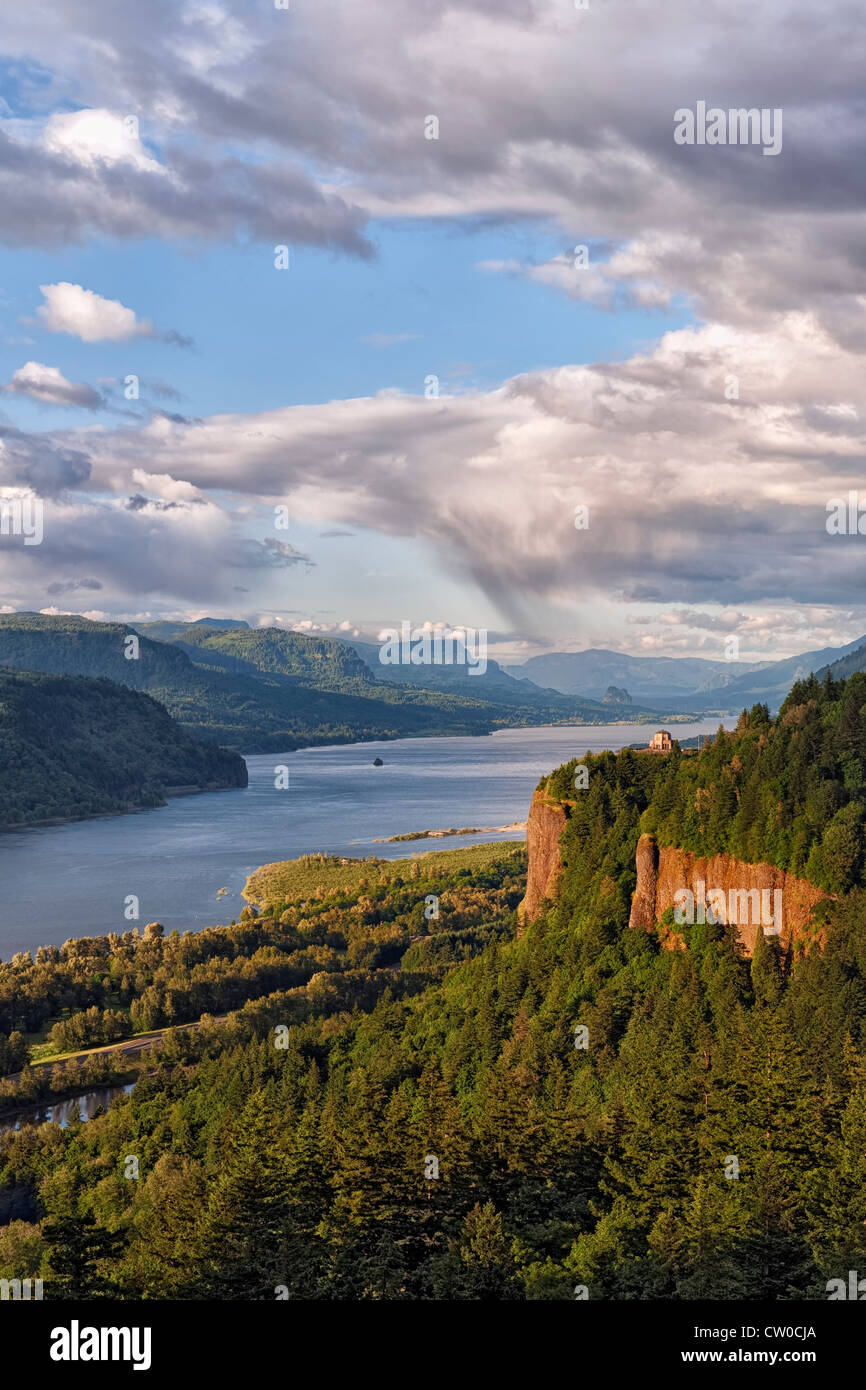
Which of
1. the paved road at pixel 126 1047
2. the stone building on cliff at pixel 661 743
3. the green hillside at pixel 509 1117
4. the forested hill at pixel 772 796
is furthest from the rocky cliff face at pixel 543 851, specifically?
the paved road at pixel 126 1047

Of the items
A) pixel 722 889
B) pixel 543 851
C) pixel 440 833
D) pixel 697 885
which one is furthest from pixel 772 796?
pixel 440 833

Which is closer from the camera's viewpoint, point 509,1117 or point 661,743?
point 509,1117

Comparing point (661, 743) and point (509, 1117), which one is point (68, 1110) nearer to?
point (509, 1117)

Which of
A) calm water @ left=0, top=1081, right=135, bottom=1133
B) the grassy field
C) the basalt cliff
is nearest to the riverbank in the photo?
the grassy field

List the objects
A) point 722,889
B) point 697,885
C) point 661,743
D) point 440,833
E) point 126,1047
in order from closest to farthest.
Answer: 1. point 722,889
2. point 697,885
3. point 126,1047
4. point 661,743
5. point 440,833

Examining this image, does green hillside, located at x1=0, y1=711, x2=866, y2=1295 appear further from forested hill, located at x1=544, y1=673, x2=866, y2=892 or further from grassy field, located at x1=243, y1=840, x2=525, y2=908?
grassy field, located at x1=243, y1=840, x2=525, y2=908
